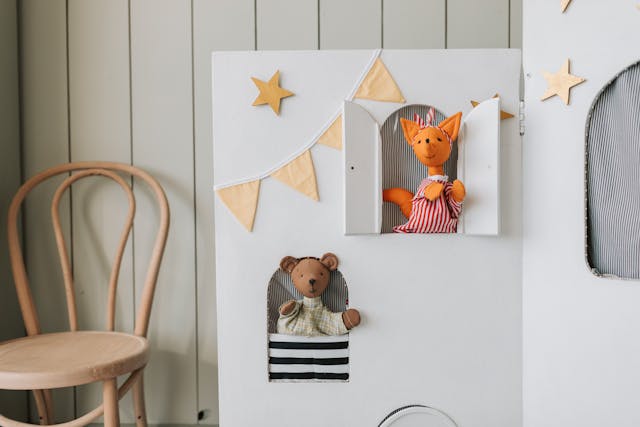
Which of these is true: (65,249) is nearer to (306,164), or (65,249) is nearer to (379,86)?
(306,164)

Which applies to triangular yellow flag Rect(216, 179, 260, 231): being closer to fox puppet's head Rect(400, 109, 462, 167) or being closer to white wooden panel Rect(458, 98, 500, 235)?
fox puppet's head Rect(400, 109, 462, 167)

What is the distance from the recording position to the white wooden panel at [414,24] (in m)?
1.44

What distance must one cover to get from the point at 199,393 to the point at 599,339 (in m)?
1.08

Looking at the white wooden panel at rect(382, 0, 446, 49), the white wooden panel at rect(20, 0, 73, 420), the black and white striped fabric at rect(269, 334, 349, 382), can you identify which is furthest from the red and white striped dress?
the white wooden panel at rect(20, 0, 73, 420)

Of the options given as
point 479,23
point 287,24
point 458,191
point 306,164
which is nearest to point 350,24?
point 287,24

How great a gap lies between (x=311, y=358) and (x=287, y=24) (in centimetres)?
93

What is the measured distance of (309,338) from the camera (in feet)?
3.66

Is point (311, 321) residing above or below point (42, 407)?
above

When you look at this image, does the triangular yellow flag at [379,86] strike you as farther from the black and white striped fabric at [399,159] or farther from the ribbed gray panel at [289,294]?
the ribbed gray panel at [289,294]

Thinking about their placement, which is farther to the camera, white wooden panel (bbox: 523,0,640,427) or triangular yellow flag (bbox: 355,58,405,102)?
triangular yellow flag (bbox: 355,58,405,102)

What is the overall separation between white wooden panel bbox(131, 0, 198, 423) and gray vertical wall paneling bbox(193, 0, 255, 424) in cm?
2

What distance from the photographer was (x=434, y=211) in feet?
3.45

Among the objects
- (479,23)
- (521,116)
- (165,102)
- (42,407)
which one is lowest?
(42,407)

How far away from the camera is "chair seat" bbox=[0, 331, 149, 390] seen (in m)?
1.00
